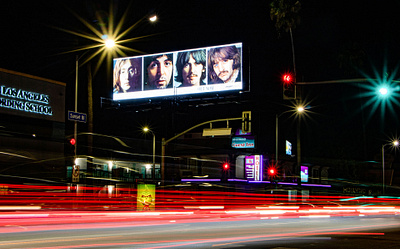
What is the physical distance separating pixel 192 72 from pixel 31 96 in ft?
48.1

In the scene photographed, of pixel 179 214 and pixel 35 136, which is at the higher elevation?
pixel 35 136

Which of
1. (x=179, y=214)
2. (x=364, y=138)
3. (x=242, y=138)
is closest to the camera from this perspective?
(x=179, y=214)

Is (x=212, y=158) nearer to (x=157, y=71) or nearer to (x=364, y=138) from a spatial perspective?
(x=157, y=71)

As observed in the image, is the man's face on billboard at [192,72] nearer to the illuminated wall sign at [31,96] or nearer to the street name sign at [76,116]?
the illuminated wall sign at [31,96]

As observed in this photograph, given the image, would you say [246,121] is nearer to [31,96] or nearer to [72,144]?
[72,144]

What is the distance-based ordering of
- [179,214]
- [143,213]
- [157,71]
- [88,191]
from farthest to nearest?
[157,71], [88,191], [179,214], [143,213]

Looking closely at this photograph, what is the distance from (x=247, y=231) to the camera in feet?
55.8

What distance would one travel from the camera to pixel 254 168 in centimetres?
5238

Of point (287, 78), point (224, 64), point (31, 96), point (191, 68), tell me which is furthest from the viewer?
point (191, 68)

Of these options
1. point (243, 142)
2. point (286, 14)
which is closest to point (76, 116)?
point (286, 14)

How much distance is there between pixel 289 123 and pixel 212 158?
930 inches

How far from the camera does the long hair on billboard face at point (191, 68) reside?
140 feet

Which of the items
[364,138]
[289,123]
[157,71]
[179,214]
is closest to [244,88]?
[157,71]

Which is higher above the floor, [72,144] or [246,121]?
[246,121]
